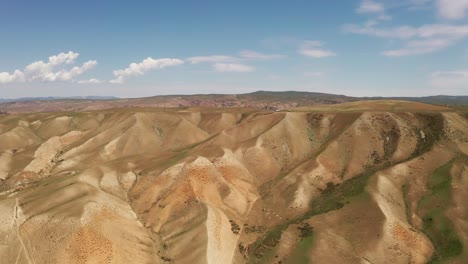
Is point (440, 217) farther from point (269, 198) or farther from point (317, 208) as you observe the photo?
point (269, 198)

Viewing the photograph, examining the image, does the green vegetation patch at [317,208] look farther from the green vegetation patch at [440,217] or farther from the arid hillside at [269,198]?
the green vegetation patch at [440,217]

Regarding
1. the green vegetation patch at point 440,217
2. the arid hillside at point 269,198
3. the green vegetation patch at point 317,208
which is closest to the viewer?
the green vegetation patch at point 440,217

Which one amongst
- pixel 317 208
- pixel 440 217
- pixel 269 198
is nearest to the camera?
pixel 440 217

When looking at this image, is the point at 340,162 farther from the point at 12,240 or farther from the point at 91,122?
the point at 91,122

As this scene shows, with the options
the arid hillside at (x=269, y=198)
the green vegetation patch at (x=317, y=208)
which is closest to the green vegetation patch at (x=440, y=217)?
the arid hillside at (x=269, y=198)

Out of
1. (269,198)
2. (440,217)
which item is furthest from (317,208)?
(440,217)

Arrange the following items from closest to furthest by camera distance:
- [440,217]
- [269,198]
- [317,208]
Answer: [440,217] < [317,208] < [269,198]

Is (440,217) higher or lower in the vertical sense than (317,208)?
higher
